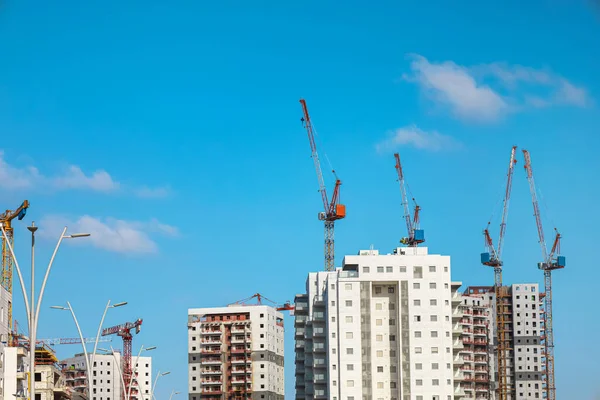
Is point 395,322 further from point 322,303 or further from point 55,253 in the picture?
point 55,253

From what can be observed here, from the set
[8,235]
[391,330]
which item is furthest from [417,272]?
[8,235]

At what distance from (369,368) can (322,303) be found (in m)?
17.2

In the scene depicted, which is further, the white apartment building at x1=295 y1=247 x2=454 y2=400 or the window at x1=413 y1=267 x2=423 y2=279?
the window at x1=413 y1=267 x2=423 y2=279

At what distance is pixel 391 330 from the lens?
172 m

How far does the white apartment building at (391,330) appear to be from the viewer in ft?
554

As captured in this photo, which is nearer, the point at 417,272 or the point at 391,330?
the point at 391,330

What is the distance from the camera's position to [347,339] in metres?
170

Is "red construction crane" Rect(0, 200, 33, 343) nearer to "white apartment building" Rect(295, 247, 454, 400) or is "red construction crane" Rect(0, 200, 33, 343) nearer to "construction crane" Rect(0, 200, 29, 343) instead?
"construction crane" Rect(0, 200, 29, 343)

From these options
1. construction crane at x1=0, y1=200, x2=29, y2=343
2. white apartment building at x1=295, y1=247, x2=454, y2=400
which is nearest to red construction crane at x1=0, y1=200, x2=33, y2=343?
construction crane at x1=0, y1=200, x2=29, y2=343

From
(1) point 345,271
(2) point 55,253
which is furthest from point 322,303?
(2) point 55,253

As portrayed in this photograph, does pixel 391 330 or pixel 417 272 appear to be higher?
pixel 417 272

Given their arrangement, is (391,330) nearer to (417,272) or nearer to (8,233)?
(417,272)

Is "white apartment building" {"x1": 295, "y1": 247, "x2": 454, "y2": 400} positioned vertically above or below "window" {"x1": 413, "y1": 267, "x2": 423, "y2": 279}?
below

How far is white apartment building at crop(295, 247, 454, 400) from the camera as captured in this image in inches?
6654
